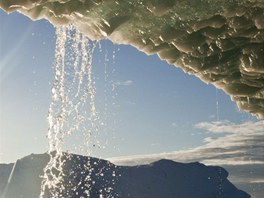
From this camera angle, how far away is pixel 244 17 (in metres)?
5.94

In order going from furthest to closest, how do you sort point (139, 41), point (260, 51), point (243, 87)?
point (243, 87) → point (139, 41) → point (260, 51)

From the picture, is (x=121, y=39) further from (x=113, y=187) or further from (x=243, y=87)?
(x=113, y=187)

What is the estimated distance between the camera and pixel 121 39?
6.77 metres

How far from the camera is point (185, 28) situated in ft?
20.5

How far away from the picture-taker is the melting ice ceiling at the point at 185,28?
586 centimetres

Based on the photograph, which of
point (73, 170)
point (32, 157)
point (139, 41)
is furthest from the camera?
point (32, 157)

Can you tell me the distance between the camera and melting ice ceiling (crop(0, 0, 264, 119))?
19.2ft

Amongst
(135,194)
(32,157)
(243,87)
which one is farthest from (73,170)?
(243,87)

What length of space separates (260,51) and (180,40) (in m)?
1.07

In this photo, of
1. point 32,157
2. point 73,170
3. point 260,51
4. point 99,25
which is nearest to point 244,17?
point 260,51

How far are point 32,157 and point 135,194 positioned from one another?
43518 mm

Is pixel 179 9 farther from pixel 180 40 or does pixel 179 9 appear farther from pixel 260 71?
pixel 260 71

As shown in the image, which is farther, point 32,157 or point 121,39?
point 32,157

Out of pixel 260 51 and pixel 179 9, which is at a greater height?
pixel 179 9
